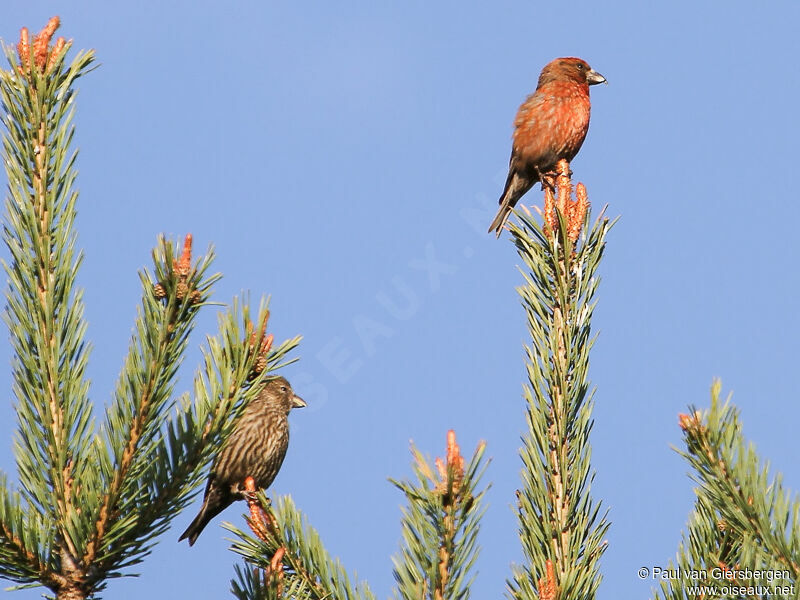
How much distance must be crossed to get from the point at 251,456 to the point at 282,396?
0.63m

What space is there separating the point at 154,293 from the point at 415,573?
31.4 inches

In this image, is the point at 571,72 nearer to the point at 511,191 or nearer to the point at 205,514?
the point at 511,191

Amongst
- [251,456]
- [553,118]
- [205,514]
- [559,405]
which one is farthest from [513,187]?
[559,405]

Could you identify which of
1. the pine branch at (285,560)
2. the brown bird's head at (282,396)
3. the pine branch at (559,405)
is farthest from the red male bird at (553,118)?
the pine branch at (285,560)

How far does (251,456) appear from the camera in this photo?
5.48m

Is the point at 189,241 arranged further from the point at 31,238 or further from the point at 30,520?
the point at 30,520

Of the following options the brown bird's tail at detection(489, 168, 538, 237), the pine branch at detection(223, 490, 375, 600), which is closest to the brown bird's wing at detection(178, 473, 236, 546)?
the pine branch at detection(223, 490, 375, 600)

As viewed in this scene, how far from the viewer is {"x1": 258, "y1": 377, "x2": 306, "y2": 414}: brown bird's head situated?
5840 mm

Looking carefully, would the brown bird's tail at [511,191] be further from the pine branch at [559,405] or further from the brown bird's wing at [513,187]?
the pine branch at [559,405]

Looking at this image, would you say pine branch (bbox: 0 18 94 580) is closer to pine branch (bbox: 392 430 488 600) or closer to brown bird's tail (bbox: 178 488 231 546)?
pine branch (bbox: 392 430 488 600)

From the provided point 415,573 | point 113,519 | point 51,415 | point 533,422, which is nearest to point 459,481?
point 415,573

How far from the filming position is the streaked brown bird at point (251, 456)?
214 inches

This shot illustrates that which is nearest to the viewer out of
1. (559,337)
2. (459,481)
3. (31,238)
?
(459,481)

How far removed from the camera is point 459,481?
5.90ft
